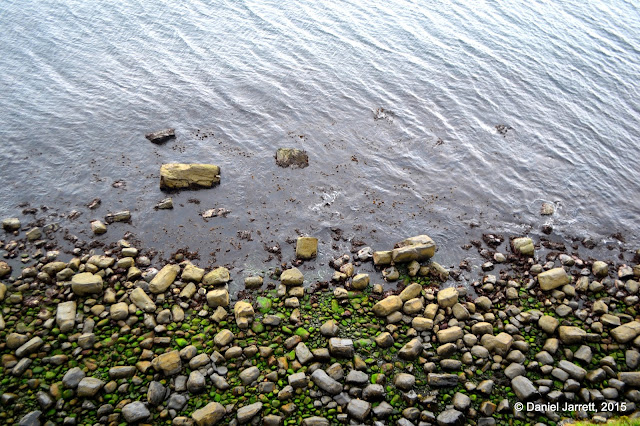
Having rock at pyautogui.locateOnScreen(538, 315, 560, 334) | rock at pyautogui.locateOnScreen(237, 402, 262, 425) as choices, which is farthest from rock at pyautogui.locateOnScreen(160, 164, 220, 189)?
rock at pyautogui.locateOnScreen(538, 315, 560, 334)

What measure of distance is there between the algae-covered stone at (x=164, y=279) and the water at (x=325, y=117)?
81.0 inches

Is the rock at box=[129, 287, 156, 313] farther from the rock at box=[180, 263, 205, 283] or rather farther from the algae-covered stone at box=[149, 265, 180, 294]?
the rock at box=[180, 263, 205, 283]

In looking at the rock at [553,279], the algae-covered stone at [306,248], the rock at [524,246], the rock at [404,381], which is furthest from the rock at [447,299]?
the algae-covered stone at [306,248]

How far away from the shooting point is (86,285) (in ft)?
55.7

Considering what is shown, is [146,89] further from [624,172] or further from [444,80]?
[624,172]

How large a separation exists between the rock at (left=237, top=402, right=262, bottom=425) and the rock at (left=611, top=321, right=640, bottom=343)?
43.3 feet

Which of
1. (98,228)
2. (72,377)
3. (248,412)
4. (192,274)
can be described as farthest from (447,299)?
(98,228)

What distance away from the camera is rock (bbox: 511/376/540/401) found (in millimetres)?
14234

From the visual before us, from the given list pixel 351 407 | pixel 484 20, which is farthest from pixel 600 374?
pixel 484 20

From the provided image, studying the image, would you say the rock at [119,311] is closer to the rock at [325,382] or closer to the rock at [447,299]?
the rock at [325,382]

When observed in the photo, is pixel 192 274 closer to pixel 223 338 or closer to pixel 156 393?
pixel 223 338

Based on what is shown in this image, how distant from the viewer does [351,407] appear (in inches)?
538

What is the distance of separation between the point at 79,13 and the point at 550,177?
42.7 m

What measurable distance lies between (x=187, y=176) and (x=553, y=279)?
1810 centimetres
